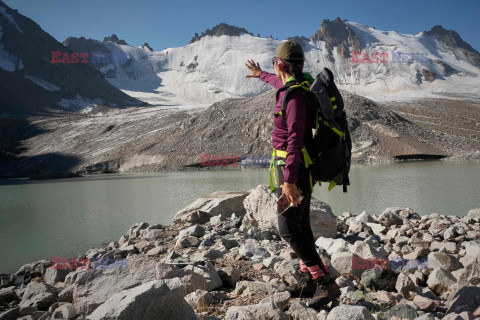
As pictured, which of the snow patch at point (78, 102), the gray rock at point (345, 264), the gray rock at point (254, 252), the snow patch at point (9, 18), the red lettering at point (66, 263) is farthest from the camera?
the snow patch at point (9, 18)

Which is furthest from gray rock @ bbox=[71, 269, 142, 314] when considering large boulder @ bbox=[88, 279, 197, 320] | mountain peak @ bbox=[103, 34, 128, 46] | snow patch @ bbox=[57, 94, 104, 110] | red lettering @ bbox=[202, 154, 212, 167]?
mountain peak @ bbox=[103, 34, 128, 46]

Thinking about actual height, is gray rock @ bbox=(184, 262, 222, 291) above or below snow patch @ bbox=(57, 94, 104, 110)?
below

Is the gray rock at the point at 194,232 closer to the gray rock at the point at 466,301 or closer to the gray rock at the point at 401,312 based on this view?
the gray rock at the point at 401,312

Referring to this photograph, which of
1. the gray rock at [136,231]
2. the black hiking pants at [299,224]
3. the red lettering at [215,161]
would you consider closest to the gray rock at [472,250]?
the black hiking pants at [299,224]

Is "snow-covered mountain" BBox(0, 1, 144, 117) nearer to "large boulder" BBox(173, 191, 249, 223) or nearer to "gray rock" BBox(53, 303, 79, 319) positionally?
"large boulder" BBox(173, 191, 249, 223)

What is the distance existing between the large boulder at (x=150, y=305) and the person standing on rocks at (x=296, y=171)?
1.16m

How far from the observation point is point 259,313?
2.61 m

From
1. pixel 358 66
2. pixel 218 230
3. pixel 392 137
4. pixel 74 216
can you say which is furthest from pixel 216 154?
pixel 358 66

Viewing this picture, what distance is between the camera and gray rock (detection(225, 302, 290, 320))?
2.57 metres

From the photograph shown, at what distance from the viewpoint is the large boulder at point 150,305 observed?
7.17ft

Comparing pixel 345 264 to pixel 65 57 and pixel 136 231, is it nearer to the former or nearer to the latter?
pixel 136 231

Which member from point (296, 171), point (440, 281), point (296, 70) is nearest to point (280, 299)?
point (296, 171)

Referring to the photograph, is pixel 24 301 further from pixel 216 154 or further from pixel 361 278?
pixel 216 154

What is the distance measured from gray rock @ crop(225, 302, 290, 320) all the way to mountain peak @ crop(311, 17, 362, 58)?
129 m
